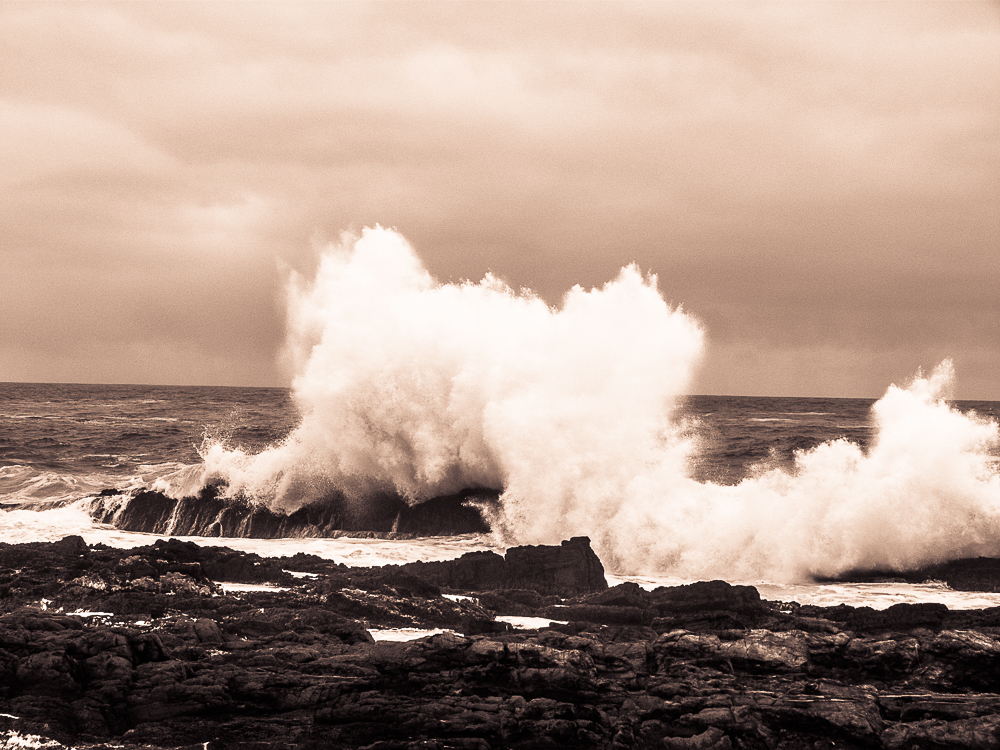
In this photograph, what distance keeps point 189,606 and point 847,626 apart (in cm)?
719

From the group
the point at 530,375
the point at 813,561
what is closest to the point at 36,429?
the point at 530,375

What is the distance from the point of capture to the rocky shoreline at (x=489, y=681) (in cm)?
669

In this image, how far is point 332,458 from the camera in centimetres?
2108

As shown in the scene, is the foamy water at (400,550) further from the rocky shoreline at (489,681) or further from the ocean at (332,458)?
the rocky shoreline at (489,681)

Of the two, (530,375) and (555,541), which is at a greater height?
(530,375)

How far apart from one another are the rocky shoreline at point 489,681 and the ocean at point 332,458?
523 centimetres

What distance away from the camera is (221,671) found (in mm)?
7531

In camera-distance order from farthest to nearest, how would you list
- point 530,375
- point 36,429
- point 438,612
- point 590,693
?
1. point 36,429
2. point 530,375
3. point 438,612
4. point 590,693

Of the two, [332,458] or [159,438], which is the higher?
[332,458]

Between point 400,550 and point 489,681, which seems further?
point 400,550

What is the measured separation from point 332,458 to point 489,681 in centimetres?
1411

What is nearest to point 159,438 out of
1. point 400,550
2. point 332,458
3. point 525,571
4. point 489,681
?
point 332,458

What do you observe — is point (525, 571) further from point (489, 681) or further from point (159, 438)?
point (159, 438)

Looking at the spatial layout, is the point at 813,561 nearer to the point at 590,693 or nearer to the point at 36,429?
the point at 590,693
